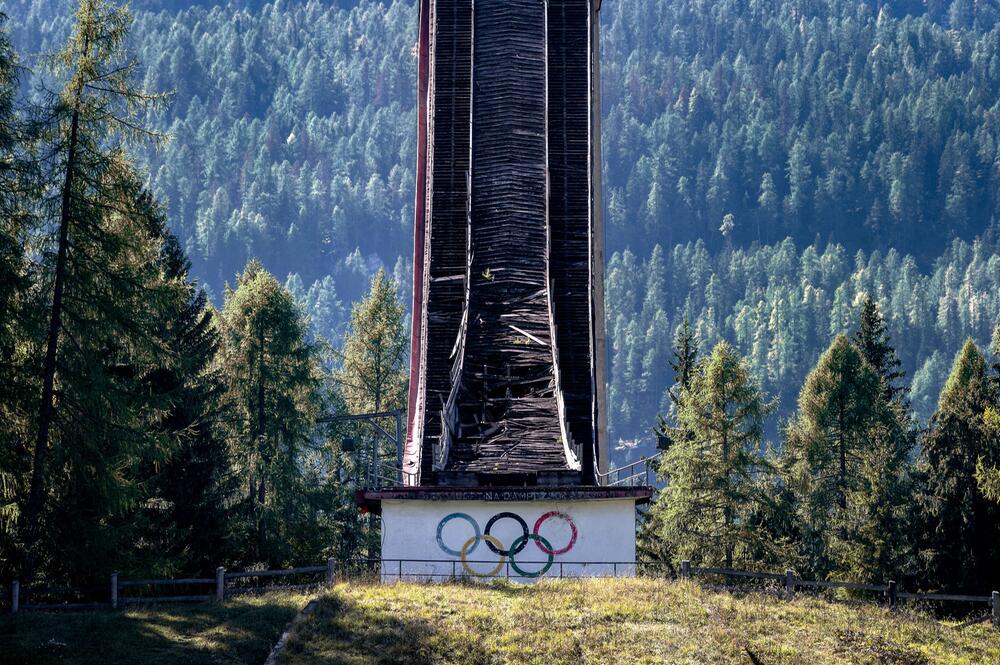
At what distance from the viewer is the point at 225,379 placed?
39469 mm

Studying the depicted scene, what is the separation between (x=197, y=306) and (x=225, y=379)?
6.97 feet

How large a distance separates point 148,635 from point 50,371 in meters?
5.16

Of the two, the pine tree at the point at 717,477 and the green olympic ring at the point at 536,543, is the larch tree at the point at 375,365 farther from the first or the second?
the green olympic ring at the point at 536,543

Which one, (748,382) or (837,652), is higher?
(748,382)

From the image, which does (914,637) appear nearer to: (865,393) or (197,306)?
(197,306)

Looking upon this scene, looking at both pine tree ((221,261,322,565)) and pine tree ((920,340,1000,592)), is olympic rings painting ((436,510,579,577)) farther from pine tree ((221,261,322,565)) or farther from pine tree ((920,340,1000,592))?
pine tree ((920,340,1000,592))

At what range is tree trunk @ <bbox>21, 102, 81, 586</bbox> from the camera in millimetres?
26266

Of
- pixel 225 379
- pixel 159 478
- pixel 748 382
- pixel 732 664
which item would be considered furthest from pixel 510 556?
pixel 748 382

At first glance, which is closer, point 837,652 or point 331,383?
point 837,652

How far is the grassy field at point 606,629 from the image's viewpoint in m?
23.8

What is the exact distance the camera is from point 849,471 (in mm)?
48562

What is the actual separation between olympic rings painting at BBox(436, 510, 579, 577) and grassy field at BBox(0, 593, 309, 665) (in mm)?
3845

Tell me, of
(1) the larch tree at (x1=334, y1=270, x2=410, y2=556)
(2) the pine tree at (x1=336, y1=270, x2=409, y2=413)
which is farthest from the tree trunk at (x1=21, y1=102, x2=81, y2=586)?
(2) the pine tree at (x1=336, y1=270, x2=409, y2=413)

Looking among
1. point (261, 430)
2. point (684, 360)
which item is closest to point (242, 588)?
point (261, 430)
